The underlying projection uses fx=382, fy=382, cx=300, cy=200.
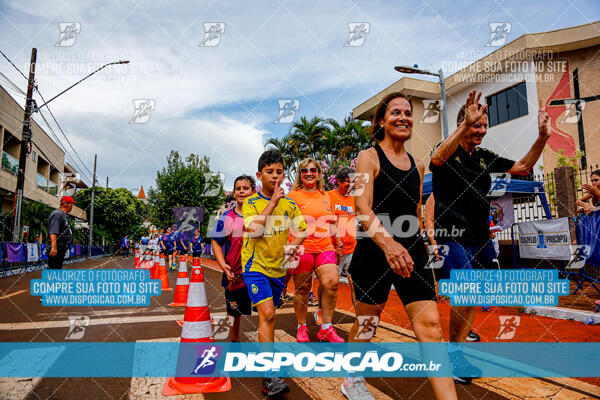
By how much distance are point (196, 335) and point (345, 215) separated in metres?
2.71

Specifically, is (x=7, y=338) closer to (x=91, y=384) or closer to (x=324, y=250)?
(x=91, y=384)

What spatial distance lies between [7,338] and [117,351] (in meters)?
1.66

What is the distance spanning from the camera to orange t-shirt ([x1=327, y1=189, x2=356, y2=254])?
515 centimetres

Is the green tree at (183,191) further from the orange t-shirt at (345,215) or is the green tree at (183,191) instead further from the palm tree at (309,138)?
the orange t-shirt at (345,215)

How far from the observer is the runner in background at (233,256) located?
3746 mm

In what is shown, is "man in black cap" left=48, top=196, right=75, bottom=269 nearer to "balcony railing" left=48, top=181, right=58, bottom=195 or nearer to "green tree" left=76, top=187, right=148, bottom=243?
"balcony railing" left=48, top=181, right=58, bottom=195

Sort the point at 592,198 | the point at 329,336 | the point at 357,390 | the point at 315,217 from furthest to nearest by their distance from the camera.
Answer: the point at 592,198, the point at 315,217, the point at 329,336, the point at 357,390

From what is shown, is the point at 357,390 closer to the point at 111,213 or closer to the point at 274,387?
the point at 274,387

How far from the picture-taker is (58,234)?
20.9ft

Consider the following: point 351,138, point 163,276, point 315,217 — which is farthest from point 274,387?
point 351,138

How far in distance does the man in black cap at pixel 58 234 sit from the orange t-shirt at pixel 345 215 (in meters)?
4.50

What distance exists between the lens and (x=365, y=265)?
8.47 feet

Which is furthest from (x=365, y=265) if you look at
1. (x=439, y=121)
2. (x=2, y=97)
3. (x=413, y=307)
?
(x=2, y=97)

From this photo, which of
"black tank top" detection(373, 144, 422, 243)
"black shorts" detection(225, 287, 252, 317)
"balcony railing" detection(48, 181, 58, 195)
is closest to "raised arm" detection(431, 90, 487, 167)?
"black tank top" detection(373, 144, 422, 243)
